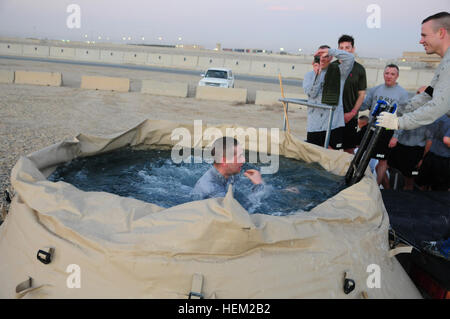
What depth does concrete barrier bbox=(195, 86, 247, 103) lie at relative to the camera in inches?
658

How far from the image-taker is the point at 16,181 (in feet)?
7.35

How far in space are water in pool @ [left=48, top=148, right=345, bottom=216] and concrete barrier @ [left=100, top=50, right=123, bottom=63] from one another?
137ft

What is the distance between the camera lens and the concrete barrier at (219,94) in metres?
16.7

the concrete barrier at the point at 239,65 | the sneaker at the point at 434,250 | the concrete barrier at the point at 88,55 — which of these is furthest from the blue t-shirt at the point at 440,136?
the concrete barrier at the point at 88,55

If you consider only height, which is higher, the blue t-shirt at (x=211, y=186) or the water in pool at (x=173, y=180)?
the blue t-shirt at (x=211, y=186)

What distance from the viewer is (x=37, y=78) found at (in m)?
17.3

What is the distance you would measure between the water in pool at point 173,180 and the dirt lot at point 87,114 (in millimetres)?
2168

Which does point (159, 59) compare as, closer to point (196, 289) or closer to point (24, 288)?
point (24, 288)

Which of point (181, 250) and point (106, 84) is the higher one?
point (106, 84)

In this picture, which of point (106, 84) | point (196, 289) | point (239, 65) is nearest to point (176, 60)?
point (239, 65)

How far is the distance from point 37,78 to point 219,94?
9127mm

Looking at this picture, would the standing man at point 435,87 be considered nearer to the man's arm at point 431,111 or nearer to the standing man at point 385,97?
the man's arm at point 431,111

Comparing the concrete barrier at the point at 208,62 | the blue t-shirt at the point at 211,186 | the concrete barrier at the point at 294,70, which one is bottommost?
the blue t-shirt at the point at 211,186
